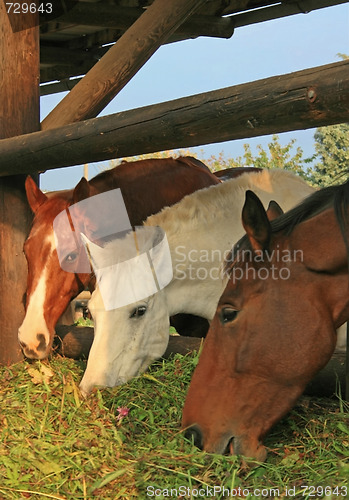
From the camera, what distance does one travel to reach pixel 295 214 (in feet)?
6.95

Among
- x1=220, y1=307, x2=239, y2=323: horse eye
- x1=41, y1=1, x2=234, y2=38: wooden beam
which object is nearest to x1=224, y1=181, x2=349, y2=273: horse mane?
x1=220, y1=307, x2=239, y2=323: horse eye

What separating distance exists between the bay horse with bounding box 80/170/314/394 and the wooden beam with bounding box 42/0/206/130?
3.03 ft

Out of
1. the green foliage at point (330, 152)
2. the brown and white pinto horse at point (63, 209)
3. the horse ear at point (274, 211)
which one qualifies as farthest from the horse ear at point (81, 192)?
the green foliage at point (330, 152)

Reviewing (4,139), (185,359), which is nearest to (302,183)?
(185,359)

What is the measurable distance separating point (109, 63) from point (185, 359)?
182 centimetres

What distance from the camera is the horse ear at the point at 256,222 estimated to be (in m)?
2.05

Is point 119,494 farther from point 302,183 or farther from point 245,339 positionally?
point 302,183

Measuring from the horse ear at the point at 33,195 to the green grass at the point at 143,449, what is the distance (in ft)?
4.12

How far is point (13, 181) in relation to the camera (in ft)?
12.8

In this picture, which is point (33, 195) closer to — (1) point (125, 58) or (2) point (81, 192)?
(2) point (81, 192)

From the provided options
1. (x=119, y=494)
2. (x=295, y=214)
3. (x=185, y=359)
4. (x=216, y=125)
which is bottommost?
(x=119, y=494)

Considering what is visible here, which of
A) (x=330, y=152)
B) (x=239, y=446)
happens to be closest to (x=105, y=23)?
(x=239, y=446)

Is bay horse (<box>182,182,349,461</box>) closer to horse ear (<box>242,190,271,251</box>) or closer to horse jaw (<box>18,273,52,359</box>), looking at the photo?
horse ear (<box>242,190,271,251</box>)

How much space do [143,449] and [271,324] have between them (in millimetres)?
728
